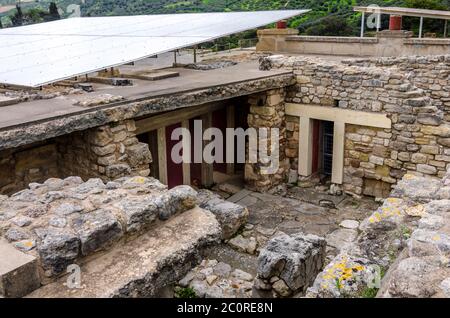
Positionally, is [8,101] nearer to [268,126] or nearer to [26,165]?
[26,165]

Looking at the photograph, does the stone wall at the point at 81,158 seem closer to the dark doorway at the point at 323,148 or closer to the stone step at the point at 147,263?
the stone step at the point at 147,263

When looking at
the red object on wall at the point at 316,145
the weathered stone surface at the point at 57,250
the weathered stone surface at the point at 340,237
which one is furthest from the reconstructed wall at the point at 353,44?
the weathered stone surface at the point at 57,250

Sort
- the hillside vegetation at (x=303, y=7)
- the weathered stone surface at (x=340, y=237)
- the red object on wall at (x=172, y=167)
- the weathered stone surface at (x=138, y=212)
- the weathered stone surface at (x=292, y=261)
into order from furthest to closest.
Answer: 1. the hillside vegetation at (x=303, y=7)
2. the red object on wall at (x=172, y=167)
3. the weathered stone surface at (x=340, y=237)
4. the weathered stone surface at (x=292, y=261)
5. the weathered stone surface at (x=138, y=212)

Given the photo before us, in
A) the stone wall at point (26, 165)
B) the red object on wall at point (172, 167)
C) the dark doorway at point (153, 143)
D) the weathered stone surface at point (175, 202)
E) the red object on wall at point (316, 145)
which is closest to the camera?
the weathered stone surface at point (175, 202)

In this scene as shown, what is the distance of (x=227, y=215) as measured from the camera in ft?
27.2

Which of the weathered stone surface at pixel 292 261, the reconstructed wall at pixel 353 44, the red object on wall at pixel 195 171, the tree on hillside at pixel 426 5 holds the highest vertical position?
the tree on hillside at pixel 426 5

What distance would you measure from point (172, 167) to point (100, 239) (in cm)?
644

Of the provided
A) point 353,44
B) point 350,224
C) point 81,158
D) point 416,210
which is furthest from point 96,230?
point 353,44

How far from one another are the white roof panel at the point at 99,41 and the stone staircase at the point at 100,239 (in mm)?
4243

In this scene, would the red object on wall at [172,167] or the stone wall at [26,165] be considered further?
the red object on wall at [172,167]

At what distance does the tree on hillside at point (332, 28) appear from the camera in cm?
2561

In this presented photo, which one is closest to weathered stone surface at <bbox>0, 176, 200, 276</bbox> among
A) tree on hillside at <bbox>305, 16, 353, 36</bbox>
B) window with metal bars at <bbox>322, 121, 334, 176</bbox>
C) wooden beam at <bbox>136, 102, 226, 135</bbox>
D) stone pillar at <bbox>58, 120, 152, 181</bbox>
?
stone pillar at <bbox>58, 120, 152, 181</bbox>

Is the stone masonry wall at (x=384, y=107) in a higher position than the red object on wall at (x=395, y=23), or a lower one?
lower
